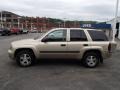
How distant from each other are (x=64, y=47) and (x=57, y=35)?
0.62 metres

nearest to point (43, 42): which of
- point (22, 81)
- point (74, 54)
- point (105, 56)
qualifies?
point (74, 54)

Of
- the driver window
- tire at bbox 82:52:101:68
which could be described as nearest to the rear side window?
tire at bbox 82:52:101:68

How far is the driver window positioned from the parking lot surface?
1.22 meters

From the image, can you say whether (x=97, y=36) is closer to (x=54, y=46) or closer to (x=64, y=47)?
(x=64, y=47)

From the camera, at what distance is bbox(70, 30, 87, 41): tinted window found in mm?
7466

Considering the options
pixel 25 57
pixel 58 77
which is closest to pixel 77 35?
pixel 58 77

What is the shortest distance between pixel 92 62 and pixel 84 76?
57.3 inches

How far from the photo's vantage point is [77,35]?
297 inches

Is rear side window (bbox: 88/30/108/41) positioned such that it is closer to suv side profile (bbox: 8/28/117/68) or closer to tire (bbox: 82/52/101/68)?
suv side profile (bbox: 8/28/117/68)

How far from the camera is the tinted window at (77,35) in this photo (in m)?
7.47

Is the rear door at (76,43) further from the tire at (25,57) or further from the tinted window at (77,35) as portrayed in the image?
the tire at (25,57)

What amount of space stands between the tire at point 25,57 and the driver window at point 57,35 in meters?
1.07

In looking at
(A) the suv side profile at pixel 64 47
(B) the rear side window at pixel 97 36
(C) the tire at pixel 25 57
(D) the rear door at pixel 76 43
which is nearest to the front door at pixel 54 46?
(A) the suv side profile at pixel 64 47

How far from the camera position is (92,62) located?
758 centimetres
